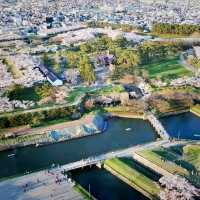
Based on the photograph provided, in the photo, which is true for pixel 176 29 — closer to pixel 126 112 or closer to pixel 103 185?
pixel 126 112

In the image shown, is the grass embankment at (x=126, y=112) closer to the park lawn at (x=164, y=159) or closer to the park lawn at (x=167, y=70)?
the park lawn at (x=164, y=159)

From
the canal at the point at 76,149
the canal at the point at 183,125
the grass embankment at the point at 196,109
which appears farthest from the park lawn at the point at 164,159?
the grass embankment at the point at 196,109

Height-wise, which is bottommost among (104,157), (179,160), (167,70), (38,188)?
(38,188)

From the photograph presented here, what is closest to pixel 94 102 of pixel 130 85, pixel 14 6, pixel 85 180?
pixel 130 85

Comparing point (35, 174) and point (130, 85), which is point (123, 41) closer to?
point (130, 85)

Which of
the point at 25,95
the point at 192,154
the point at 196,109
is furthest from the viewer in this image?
the point at 25,95

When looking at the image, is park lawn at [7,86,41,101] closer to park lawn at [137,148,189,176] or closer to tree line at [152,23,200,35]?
park lawn at [137,148,189,176]

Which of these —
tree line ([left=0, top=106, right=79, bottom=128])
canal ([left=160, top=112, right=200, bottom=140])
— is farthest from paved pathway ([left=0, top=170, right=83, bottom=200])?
canal ([left=160, top=112, right=200, bottom=140])

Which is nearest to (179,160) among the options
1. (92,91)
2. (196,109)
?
(196,109)
